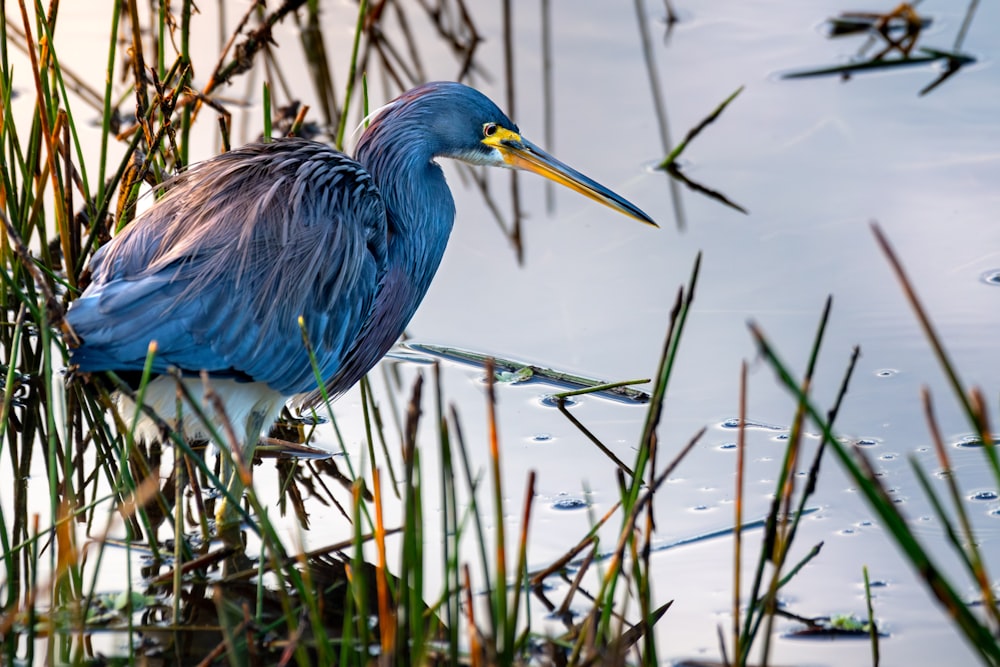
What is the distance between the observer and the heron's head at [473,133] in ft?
13.6

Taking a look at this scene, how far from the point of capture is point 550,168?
4.32 metres

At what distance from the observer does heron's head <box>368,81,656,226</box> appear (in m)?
4.14

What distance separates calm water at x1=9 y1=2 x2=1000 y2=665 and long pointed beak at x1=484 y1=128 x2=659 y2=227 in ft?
1.71

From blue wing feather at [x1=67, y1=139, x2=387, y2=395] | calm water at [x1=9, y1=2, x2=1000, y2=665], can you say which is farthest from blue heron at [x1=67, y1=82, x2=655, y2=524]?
calm water at [x1=9, y1=2, x2=1000, y2=665]

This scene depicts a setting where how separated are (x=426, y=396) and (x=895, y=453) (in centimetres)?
143

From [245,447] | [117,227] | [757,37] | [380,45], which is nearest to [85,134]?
[380,45]

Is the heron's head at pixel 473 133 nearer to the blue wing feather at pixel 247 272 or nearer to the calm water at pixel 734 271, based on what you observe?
the blue wing feather at pixel 247 272

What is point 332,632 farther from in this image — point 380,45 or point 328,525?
point 380,45

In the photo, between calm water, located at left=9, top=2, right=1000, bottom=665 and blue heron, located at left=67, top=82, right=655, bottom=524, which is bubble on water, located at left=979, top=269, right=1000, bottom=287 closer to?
calm water, located at left=9, top=2, right=1000, bottom=665

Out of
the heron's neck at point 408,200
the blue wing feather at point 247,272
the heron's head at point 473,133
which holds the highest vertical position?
the heron's head at point 473,133

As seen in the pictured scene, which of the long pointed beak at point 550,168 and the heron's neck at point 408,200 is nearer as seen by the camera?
the heron's neck at point 408,200

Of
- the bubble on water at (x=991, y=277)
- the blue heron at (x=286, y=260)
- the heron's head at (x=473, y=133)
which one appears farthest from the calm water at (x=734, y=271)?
the heron's head at (x=473, y=133)

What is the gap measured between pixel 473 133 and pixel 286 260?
2.94 ft

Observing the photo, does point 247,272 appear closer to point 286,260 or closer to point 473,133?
point 286,260
